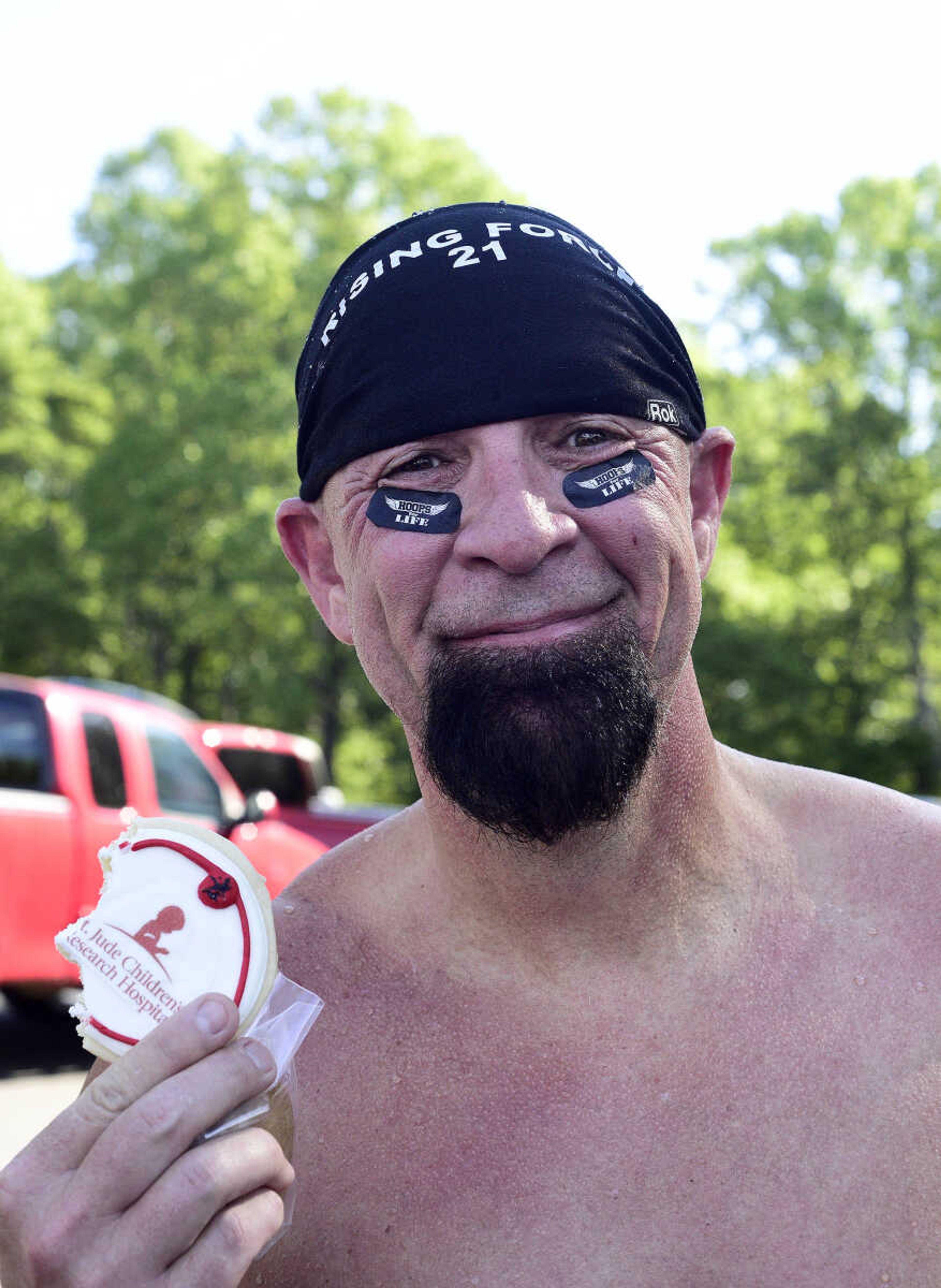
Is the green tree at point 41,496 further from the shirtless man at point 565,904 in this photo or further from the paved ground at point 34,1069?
the shirtless man at point 565,904

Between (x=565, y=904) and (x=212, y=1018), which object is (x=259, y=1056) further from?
(x=565, y=904)

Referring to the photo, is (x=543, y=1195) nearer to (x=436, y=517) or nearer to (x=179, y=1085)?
(x=179, y=1085)

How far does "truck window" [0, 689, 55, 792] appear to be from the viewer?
27.9 ft

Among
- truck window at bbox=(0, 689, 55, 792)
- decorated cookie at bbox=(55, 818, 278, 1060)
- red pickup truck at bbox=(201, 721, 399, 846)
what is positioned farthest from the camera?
red pickup truck at bbox=(201, 721, 399, 846)

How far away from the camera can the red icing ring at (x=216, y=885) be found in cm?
177

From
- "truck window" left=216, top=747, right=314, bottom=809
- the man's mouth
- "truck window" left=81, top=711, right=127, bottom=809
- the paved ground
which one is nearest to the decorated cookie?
the man's mouth

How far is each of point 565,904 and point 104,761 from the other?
7474 millimetres

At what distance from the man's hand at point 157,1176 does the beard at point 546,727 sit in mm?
559

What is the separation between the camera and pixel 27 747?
28.2ft

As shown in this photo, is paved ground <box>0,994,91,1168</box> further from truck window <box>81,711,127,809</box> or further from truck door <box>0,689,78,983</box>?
truck window <box>81,711,127,809</box>

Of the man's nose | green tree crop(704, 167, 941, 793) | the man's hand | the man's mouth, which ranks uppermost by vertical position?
the man's nose

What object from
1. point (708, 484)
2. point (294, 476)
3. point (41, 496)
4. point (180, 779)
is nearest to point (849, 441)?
point (294, 476)

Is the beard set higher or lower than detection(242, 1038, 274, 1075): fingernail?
higher

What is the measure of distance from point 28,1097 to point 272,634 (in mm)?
21446
